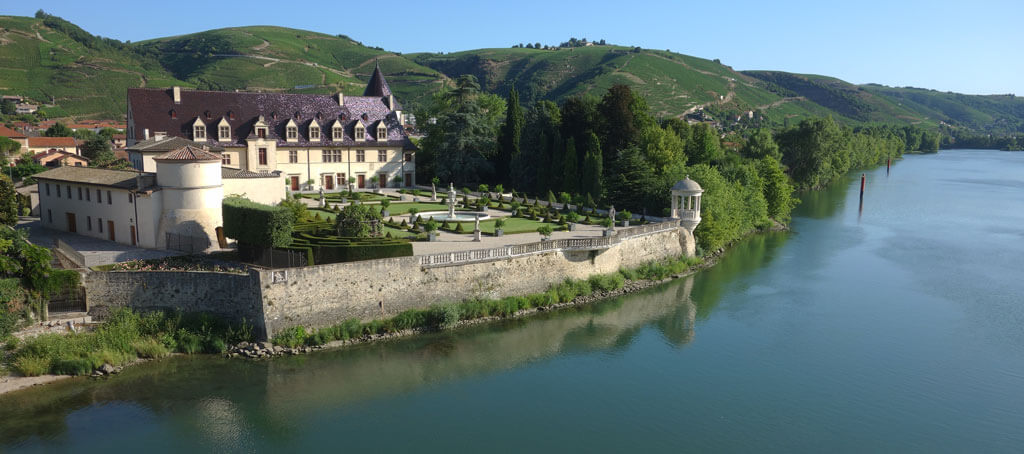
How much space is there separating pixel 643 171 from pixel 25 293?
33.1 metres

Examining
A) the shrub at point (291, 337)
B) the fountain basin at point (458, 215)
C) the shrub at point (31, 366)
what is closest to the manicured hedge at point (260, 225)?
the shrub at point (291, 337)

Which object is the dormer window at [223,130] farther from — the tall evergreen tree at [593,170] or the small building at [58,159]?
the tall evergreen tree at [593,170]

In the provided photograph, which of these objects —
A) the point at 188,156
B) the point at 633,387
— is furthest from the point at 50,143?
the point at 633,387

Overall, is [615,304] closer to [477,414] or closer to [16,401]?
[477,414]

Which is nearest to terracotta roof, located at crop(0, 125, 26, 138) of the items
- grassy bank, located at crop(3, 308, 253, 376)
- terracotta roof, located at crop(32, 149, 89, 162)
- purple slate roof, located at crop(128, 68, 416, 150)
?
terracotta roof, located at crop(32, 149, 89, 162)

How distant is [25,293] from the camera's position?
22328 mm

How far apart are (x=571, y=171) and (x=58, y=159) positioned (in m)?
45.1

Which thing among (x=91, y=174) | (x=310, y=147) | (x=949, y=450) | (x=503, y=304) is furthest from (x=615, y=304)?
(x=310, y=147)

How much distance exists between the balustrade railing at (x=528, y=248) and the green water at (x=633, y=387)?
9.02 ft

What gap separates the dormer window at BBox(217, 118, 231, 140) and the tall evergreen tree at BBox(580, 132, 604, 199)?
2491 cm

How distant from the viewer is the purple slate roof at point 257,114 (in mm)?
46094

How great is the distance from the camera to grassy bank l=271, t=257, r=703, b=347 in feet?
79.0

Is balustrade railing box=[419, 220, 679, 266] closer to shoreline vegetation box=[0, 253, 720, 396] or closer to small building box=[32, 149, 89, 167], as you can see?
shoreline vegetation box=[0, 253, 720, 396]

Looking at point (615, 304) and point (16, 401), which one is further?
point (615, 304)
